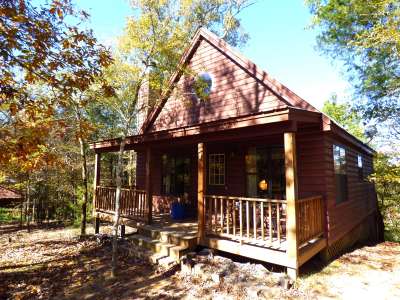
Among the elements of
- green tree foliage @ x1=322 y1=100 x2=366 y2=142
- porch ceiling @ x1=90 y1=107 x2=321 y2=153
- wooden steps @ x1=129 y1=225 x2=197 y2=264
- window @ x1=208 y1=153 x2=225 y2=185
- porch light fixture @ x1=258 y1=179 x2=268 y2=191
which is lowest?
wooden steps @ x1=129 y1=225 x2=197 y2=264

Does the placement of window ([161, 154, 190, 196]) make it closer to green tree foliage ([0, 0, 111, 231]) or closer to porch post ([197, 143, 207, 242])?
porch post ([197, 143, 207, 242])

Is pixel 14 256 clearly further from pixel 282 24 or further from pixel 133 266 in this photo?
pixel 282 24

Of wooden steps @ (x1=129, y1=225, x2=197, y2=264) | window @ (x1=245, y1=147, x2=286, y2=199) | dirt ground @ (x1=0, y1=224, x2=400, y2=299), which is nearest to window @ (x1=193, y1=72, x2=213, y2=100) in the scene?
window @ (x1=245, y1=147, x2=286, y2=199)

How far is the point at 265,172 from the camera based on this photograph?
8430mm

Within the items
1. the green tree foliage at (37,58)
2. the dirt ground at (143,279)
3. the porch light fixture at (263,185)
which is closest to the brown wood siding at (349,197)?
the dirt ground at (143,279)

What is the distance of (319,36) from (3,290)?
20.9 meters

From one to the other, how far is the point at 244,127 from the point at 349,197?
538 centimetres

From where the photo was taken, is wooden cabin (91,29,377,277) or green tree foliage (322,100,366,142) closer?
wooden cabin (91,29,377,277)

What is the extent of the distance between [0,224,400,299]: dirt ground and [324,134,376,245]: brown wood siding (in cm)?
86

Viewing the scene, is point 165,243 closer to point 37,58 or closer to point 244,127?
point 244,127

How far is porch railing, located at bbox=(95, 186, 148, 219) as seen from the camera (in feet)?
29.8

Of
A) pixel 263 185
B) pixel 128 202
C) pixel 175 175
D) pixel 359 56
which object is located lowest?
pixel 128 202

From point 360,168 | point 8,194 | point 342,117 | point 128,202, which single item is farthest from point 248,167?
point 342,117

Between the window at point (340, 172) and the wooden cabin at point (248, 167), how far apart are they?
0.03 m
